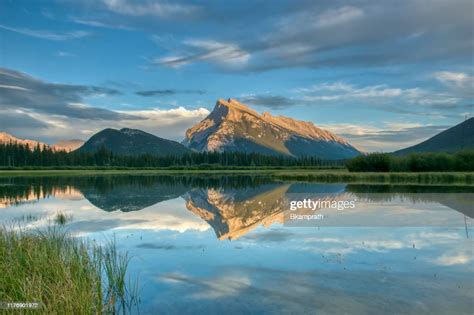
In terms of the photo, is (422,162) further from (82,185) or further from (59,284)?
(59,284)

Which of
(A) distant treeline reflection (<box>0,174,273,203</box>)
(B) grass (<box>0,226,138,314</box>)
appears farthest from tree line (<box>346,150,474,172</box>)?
(B) grass (<box>0,226,138,314</box>)

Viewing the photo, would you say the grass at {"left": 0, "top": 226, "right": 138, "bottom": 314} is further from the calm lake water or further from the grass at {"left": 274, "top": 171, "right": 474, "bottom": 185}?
the grass at {"left": 274, "top": 171, "right": 474, "bottom": 185}

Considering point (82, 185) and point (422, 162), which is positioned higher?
point (422, 162)

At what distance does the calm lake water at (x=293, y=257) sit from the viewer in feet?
39.9

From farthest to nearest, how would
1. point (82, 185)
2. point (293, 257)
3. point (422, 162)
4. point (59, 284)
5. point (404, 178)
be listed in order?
point (422, 162), point (404, 178), point (82, 185), point (293, 257), point (59, 284)

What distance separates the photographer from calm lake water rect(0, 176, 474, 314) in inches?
478

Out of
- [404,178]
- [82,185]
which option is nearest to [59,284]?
[82,185]

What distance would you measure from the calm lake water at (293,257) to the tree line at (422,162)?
64.3 m

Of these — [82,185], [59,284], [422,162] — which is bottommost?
[59,284]

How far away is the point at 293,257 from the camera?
57.9 feet

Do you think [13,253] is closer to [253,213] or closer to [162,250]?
[162,250]

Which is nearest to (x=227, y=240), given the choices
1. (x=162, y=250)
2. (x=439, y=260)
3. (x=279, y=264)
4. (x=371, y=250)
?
(x=162, y=250)

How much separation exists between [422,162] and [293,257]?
278 ft

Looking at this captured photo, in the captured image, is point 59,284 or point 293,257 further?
point 293,257
